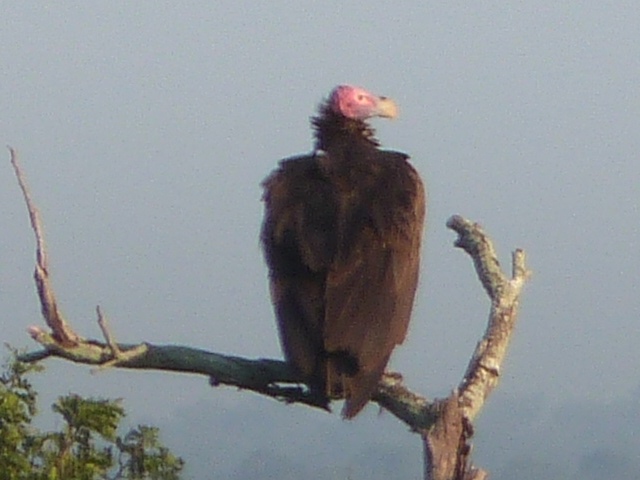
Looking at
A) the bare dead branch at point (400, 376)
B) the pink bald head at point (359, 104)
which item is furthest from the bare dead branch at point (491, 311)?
the pink bald head at point (359, 104)

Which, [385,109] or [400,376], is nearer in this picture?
[400,376]

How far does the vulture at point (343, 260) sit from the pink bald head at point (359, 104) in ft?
2.52

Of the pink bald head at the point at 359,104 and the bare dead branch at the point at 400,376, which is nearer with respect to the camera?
the bare dead branch at the point at 400,376

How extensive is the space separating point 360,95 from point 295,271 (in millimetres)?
1998

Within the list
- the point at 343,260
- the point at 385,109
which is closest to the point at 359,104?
the point at 385,109

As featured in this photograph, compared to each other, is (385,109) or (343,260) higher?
(385,109)

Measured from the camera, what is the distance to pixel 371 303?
7367 millimetres

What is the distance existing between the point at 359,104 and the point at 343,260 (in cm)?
200

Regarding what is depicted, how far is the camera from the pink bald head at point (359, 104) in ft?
29.6

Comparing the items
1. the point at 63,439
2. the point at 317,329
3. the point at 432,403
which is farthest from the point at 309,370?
the point at 63,439

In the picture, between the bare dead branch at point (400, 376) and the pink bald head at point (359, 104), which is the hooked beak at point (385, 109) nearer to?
the pink bald head at point (359, 104)

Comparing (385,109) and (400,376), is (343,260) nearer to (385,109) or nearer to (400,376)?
(400,376)

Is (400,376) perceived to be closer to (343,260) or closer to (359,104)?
(343,260)

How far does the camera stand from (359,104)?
916cm
